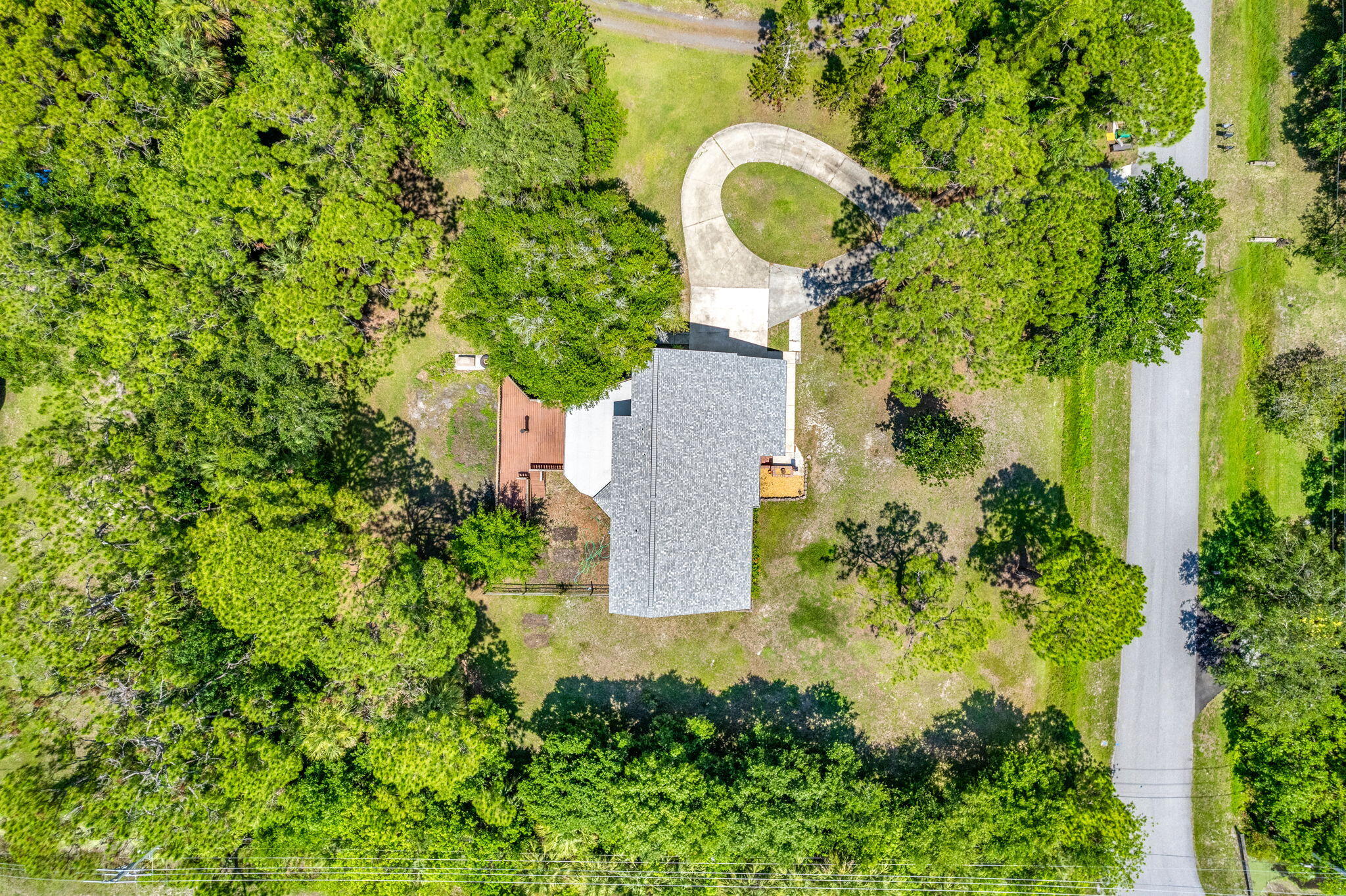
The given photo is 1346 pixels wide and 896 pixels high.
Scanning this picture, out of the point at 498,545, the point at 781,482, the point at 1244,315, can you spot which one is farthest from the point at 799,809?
the point at 1244,315

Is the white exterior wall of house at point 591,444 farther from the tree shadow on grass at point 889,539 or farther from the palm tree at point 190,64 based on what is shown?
the palm tree at point 190,64

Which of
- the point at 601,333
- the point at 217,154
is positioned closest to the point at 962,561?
the point at 601,333

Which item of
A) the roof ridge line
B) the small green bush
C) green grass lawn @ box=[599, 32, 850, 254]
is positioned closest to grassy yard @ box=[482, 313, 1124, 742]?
the small green bush

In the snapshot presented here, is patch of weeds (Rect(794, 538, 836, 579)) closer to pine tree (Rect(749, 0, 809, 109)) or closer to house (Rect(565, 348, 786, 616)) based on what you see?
house (Rect(565, 348, 786, 616))

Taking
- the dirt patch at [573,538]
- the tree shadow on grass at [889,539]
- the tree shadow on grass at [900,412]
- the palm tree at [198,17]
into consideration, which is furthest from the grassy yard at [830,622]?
the palm tree at [198,17]

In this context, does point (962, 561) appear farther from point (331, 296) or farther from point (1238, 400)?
point (331, 296)
